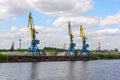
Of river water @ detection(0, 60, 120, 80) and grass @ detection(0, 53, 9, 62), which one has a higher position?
grass @ detection(0, 53, 9, 62)

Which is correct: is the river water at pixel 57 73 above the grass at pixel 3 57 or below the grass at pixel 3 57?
below

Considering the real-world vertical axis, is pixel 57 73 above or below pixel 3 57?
below

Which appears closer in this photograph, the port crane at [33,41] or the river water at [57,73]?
the river water at [57,73]

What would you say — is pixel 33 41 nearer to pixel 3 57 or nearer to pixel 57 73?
pixel 3 57

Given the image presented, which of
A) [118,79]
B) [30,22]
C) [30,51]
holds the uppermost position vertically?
[30,22]

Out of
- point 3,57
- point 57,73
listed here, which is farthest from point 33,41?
point 57,73

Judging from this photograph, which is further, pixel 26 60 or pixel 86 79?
pixel 26 60

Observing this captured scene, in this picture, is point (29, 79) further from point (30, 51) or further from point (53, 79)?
point (30, 51)

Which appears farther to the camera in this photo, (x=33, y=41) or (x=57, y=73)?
(x=33, y=41)

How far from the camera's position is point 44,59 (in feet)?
631

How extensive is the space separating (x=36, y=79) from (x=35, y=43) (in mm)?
112697

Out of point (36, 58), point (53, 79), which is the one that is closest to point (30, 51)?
point (36, 58)

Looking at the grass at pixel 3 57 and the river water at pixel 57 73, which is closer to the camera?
the river water at pixel 57 73

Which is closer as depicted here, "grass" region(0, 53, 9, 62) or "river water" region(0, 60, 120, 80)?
"river water" region(0, 60, 120, 80)
